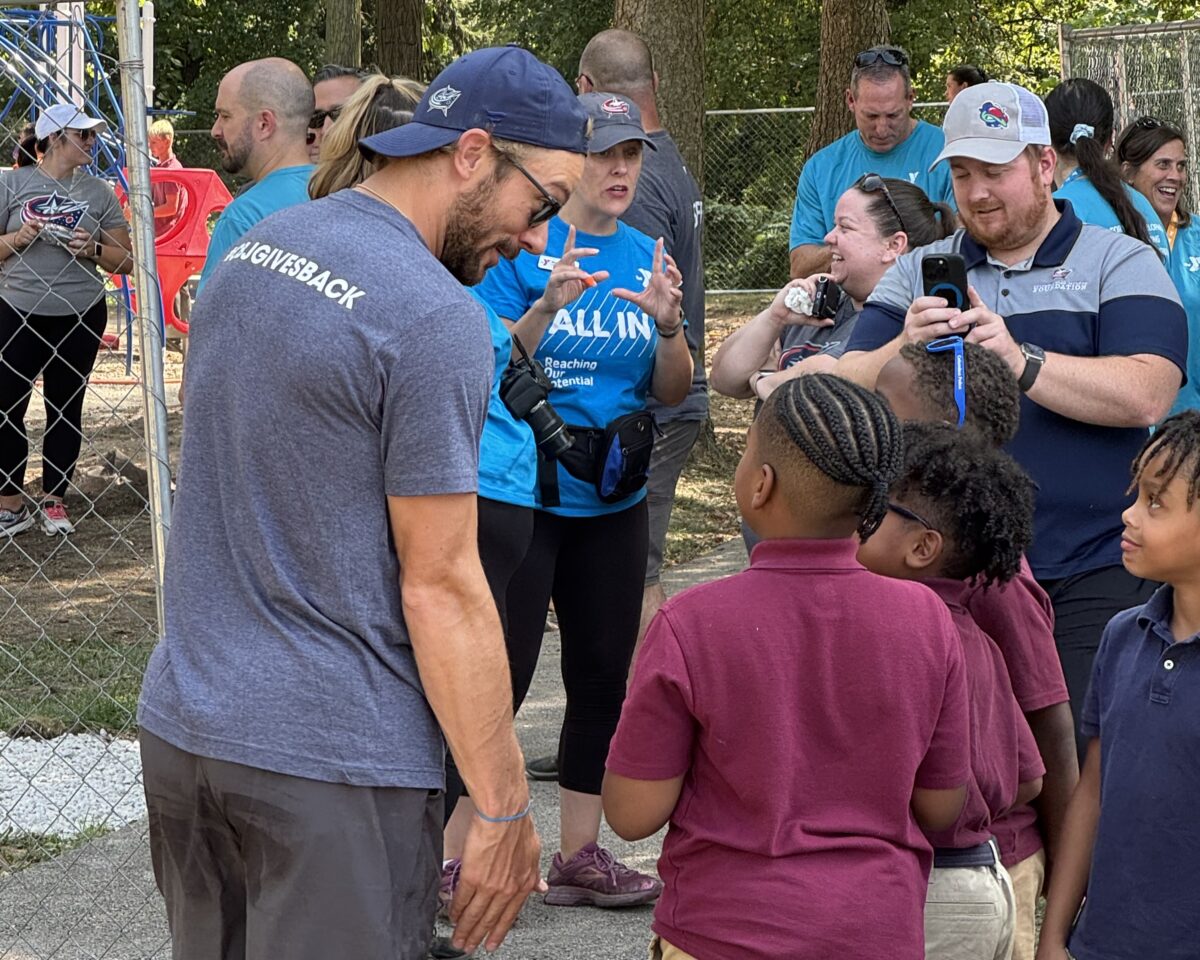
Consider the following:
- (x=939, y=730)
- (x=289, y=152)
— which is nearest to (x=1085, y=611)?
(x=939, y=730)

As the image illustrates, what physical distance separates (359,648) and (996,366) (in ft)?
4.77

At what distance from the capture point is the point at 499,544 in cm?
367

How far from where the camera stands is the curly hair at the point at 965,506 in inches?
105

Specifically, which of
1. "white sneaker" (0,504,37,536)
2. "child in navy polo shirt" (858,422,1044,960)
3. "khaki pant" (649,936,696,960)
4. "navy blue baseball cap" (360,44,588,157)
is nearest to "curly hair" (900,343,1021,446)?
"child in navy polo shirt" (858,422,1044,960)

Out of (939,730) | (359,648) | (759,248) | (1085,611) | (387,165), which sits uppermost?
(387,165)

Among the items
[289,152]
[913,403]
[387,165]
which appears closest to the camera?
[387,165]

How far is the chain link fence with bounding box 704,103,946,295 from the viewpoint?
1866 cm

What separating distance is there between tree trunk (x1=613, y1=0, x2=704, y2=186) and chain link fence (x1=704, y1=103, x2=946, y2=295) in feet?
29.4

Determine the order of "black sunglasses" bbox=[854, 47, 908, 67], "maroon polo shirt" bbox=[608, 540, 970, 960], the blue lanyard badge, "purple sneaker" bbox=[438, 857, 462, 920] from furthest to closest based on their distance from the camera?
1. "black sunglasses" bbox=[854, 47, 908, 67]
2. "purple sneaker" bbox=[438, 857, 462, 920]
3. the blue lanyard badge
4. "maroon polo shirt" bbox=[608, 540, 970, 960]

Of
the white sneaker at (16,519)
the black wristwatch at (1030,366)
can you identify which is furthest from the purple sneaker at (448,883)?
the white sneaker at (16,519)

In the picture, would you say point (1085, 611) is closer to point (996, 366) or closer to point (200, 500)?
point (996, 366)

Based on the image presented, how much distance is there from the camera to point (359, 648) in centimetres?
222

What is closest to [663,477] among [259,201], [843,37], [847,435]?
[259,201]

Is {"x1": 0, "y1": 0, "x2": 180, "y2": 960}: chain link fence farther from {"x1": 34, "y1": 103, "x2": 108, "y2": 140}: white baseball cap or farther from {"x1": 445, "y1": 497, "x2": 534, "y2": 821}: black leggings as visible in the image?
{"x1": 445, "y1": 497, "x2": 534, "y2": 821}: black leggings
